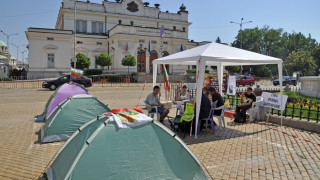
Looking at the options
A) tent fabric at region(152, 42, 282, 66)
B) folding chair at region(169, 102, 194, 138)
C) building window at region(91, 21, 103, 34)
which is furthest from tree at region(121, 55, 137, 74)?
folding chair at region(169, 102, 194, 138)

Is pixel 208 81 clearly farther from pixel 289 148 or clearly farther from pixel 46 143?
pixel 46 143

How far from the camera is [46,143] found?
6758mm

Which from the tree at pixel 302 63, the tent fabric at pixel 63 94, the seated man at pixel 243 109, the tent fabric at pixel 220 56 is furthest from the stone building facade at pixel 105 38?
the tree at pixel 302 63

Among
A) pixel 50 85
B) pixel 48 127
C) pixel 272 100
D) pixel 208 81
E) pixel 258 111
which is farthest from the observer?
pixel 50 85

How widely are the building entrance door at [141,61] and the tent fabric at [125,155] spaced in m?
35.6

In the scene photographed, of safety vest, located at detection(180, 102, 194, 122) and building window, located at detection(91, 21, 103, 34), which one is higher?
building window, located at detection(91, 21, 103, 34)

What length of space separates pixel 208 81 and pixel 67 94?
308 inches

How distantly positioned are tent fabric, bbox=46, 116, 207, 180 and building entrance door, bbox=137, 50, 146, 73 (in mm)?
35616

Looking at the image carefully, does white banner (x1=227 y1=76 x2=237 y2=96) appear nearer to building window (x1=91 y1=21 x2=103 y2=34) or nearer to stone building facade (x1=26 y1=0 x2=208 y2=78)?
stone building facade (x1=26 y1=0 x2=208 y2=78)

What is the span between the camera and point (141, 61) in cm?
3991

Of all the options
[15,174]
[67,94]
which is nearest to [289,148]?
[15,174]

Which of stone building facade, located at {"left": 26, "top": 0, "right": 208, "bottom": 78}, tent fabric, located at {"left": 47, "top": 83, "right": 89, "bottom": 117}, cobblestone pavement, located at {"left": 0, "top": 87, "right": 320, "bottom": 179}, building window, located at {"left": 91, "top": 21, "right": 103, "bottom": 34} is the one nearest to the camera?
cobblestone pavement, located at {"left": 0, "top": 87, "right": 320, "bottom": 179}

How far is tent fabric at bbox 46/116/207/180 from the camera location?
12.3ft

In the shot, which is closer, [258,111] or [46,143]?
[46,143]
